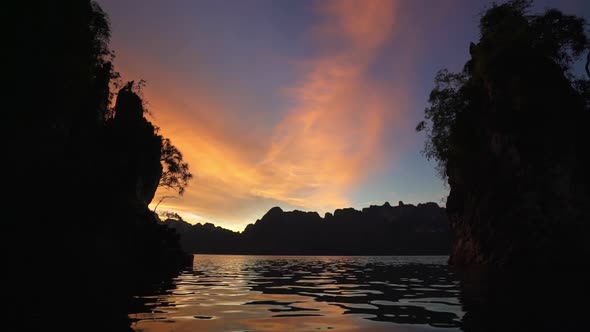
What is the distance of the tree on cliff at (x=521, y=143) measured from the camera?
105 ft

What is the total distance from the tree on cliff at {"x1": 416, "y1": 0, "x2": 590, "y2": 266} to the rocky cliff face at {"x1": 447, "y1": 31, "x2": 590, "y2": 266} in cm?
8

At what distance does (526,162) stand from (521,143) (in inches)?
76.1

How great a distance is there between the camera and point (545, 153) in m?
33.7

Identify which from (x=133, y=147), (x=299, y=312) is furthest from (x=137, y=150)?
(x=299, y=312)

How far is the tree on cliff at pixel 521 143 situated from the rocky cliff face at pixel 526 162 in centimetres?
8

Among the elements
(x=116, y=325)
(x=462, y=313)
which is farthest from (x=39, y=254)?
(x=462, y=313)

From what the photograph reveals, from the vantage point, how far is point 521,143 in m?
35.2

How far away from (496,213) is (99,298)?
1443 inches

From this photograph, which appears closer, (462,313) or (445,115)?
(462,313)

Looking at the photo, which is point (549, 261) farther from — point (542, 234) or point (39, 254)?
point (39, 254)

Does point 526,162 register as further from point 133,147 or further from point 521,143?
point 133,147

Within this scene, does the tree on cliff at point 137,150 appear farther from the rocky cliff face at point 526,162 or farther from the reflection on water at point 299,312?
the rocky cliff face at point 526,162

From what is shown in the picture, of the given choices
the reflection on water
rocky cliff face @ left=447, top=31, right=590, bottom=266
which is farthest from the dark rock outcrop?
the reflection on water

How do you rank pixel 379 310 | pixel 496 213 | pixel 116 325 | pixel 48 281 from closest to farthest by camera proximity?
1. pixel 116 325
2. pixel 379 310
3. pixel 48 281
4. pixel 496 213
